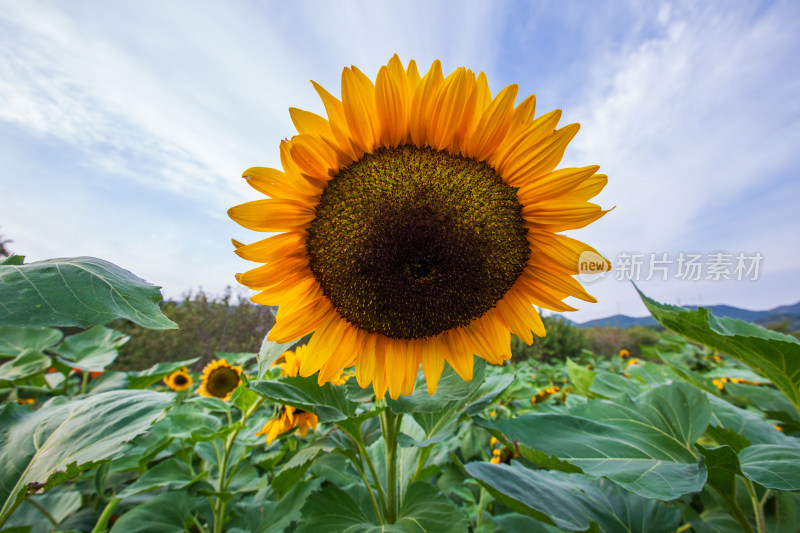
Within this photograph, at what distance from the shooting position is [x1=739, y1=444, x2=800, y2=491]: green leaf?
2.93ft

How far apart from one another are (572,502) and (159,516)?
1623mm

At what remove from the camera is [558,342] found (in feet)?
40.8

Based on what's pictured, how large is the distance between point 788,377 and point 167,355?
8953 mm

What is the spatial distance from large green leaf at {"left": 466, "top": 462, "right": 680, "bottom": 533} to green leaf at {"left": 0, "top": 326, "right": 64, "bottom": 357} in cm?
266

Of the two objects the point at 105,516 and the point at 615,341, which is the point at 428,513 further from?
the point at 615,341

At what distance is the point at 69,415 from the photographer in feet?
3.98

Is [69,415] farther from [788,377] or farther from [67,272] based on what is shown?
[788,377]

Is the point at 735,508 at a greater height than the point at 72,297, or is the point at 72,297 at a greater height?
the point at 72,297

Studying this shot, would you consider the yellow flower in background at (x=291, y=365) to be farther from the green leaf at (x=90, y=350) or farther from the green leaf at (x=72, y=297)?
the green leaf at (x=90, y=350)

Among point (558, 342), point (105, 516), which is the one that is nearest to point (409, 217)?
point (105, 516)

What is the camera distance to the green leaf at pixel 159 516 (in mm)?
1493

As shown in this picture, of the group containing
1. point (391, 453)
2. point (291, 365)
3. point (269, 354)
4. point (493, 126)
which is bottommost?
point (391, 453)

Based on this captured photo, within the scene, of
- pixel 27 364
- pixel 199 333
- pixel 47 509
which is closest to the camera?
pixel 47 509

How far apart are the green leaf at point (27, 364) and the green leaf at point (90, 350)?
97mm
